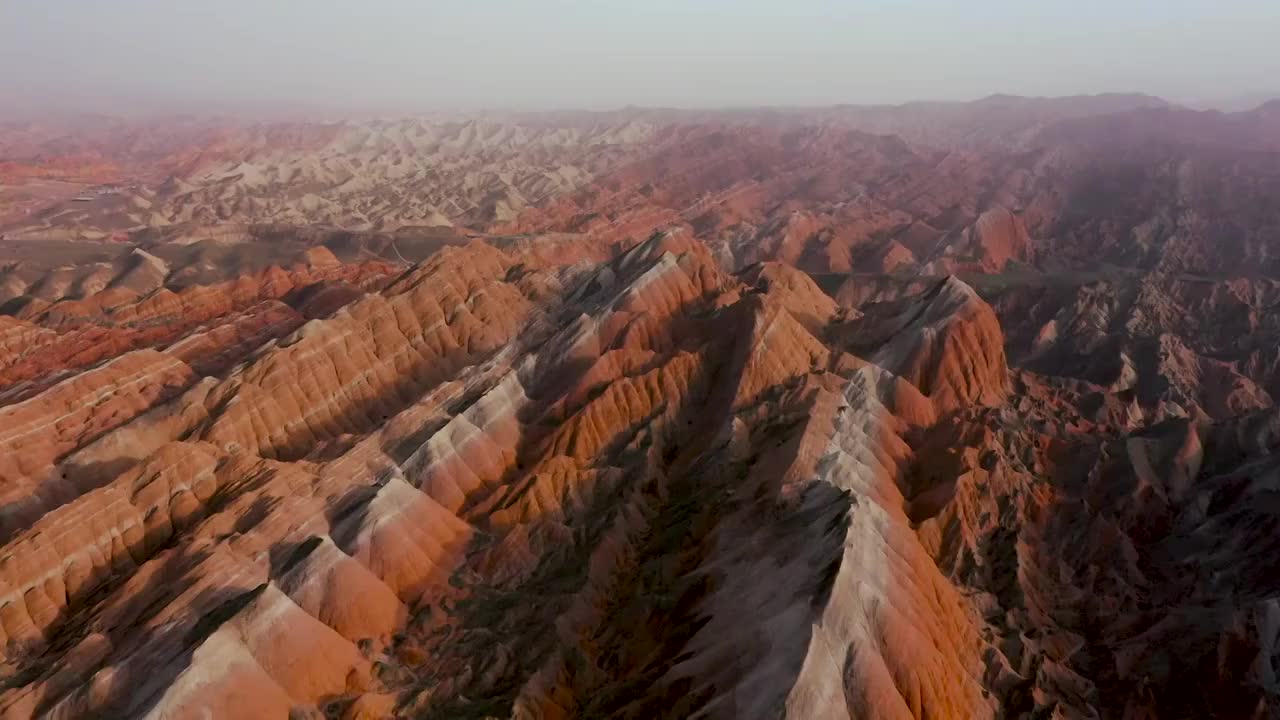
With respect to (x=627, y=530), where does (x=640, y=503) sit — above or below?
above

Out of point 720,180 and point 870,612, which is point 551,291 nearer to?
point 870,612

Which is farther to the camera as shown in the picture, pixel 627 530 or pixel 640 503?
pixel 640 503

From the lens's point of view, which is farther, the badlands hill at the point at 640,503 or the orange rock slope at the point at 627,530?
the badlands hill at the point at 640,503

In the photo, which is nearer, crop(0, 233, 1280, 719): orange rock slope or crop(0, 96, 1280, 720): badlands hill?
crop(0, 233, 1280, 719): orange rock slope
